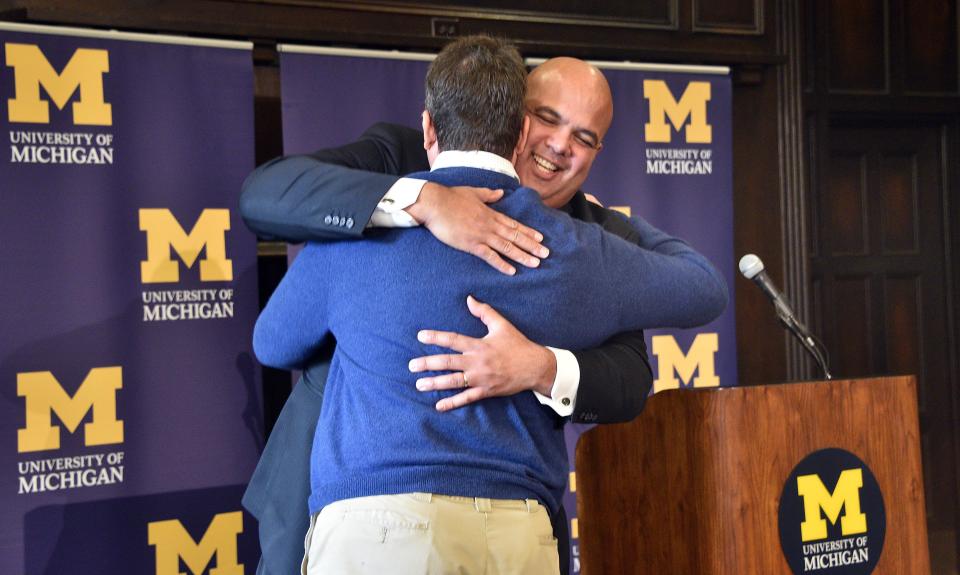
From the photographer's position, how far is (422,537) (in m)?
1.50

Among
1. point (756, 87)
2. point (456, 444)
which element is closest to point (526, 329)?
point (456, 444)

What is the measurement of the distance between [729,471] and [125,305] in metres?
2.33

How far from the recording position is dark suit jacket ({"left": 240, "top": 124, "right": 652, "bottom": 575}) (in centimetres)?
162

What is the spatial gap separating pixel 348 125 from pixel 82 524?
1750 mm

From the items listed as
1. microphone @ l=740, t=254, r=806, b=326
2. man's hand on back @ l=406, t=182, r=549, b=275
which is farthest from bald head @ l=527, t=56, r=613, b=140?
man's hand on back @ l=406, t=182, r=549, b=275

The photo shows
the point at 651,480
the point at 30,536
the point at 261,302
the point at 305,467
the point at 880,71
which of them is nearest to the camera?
the point at 305,467

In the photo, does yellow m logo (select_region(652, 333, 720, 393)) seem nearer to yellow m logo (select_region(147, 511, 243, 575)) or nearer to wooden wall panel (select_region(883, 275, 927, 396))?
wooden wall panel (select_region(883, 275, 927, 396))

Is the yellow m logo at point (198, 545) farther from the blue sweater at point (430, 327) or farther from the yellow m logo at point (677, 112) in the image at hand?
the yellow m logo at point (677, 112)

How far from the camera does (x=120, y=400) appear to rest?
3.69 meters

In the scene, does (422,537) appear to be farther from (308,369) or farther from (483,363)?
(308,369)

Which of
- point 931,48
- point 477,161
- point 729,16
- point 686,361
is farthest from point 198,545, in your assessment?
point 931,48

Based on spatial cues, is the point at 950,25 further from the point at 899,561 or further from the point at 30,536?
the point at 30,536

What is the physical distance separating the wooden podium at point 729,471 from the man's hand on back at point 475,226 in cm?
88

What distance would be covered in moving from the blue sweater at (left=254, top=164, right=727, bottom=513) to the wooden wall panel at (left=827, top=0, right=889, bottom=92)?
14.4ft
